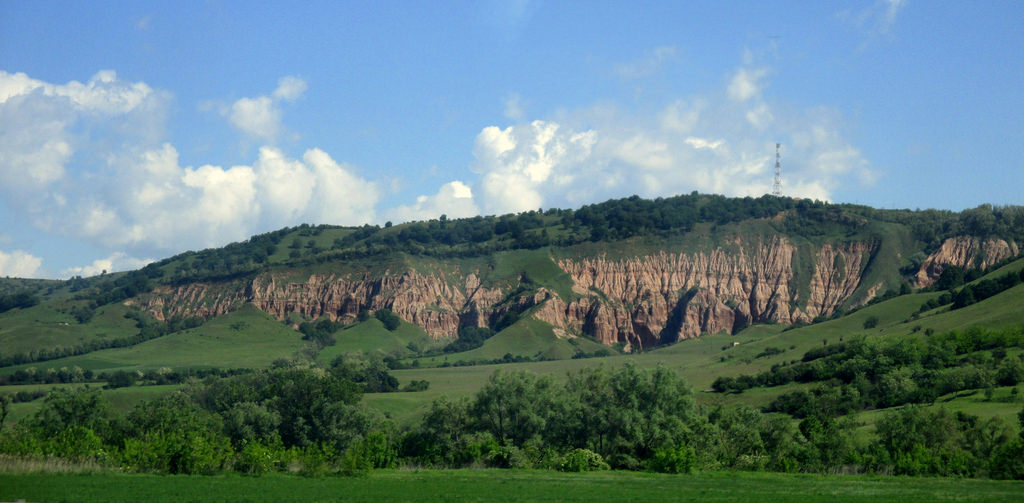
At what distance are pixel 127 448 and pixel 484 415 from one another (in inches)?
996

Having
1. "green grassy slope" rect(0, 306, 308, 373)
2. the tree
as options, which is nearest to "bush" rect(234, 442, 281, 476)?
the tree

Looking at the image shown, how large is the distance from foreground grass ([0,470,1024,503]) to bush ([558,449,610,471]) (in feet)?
12.7

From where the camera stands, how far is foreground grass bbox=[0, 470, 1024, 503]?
1426 inches

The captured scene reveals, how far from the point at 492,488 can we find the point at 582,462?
12037 millimetres

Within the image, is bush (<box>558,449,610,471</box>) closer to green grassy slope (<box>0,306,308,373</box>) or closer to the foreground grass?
the foreground grass

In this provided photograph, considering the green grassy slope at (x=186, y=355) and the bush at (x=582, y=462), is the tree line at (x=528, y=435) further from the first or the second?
the green grassy slope at (x=186, y=355)

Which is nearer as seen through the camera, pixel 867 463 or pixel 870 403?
pixel 867 463

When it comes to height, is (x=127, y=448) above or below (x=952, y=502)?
above

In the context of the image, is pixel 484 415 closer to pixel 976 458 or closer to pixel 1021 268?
pixel 976 458

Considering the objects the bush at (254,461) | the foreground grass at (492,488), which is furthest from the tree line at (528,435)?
the foreground grass at (492,488)

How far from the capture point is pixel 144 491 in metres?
36.5

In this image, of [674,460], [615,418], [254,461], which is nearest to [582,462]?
[674,460]

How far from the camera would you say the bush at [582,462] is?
5174 centimetres

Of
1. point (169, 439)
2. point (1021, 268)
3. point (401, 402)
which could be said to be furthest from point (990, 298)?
point (169, 439)
